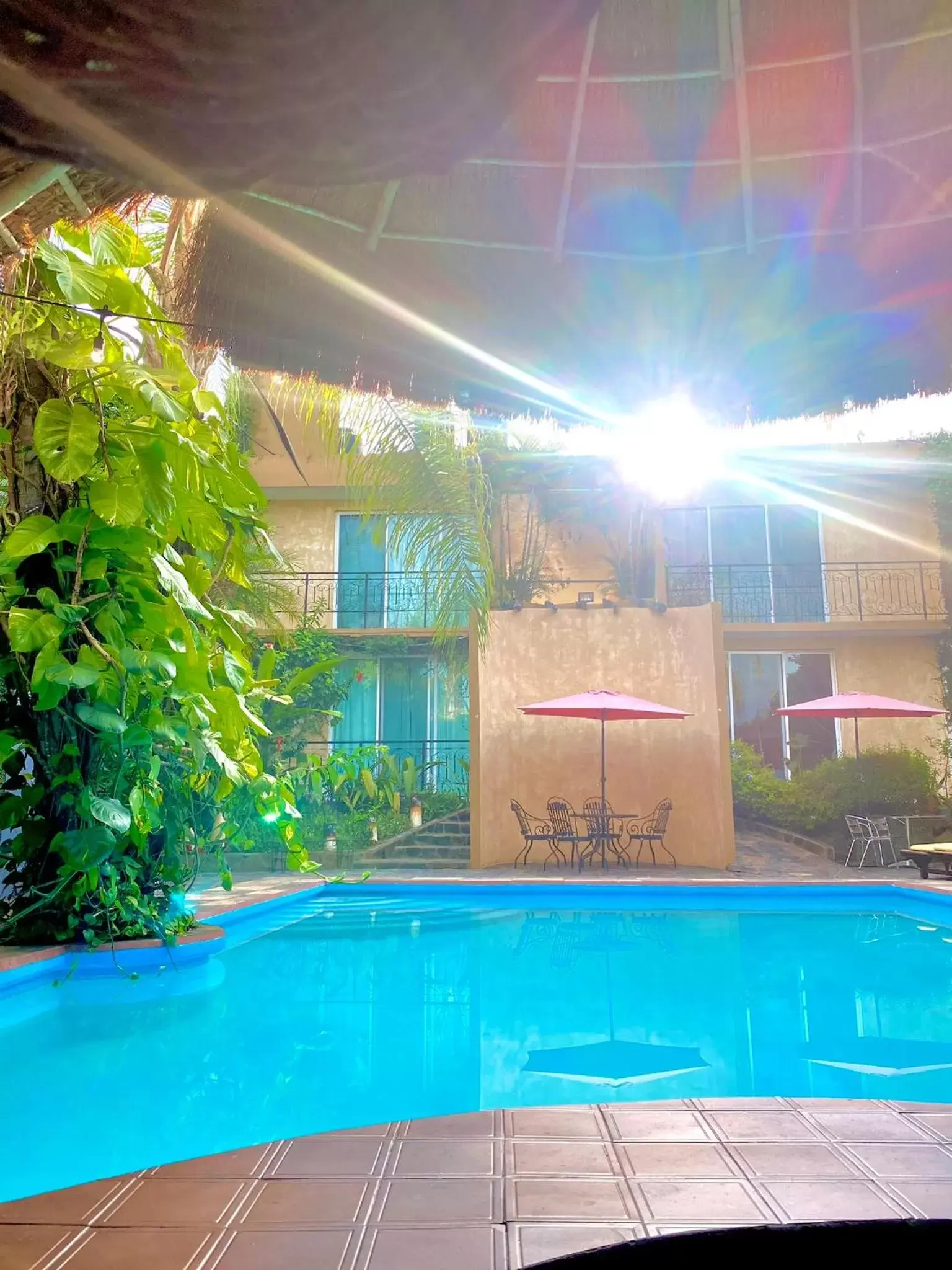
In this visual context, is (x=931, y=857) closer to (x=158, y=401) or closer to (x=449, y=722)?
(x=449, y=722)

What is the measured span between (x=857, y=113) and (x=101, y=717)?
4012 millimetres

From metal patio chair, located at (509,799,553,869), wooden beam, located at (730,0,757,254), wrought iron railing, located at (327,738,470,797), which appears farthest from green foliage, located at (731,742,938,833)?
wooden beam, located at (730,0,757,254)

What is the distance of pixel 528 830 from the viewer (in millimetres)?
11820

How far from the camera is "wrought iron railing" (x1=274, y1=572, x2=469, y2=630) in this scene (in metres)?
15.5

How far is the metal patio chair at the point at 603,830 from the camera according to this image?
37.5ft

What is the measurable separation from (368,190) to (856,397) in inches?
A: 50.9

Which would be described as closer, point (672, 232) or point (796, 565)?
point (672, 232)

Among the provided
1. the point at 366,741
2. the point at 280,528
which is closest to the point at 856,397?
the point at 366,741

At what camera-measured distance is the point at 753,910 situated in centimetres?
910

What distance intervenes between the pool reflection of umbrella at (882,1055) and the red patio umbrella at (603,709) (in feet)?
19.8

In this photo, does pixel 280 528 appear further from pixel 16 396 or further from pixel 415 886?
pixel 16 396

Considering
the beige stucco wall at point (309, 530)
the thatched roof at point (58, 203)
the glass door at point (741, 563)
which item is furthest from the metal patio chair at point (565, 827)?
the thatched roof at point (58, 203)

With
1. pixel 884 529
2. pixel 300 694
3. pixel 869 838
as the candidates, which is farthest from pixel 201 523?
pixel 884 529

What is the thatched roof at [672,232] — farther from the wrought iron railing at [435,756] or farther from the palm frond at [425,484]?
the wrought iron railing at [435,756]
